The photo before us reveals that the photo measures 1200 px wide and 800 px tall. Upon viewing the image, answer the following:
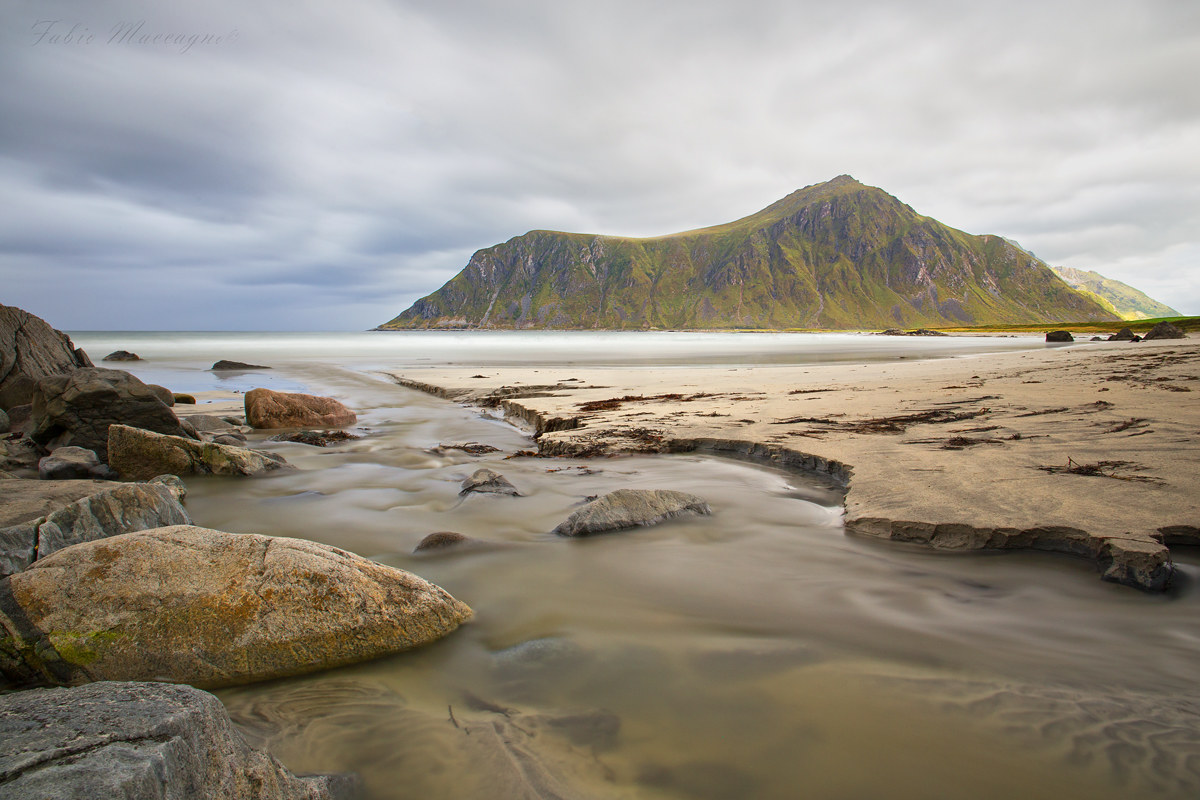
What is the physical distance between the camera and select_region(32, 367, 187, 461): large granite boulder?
9.16m

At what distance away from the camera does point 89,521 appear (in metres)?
4.65

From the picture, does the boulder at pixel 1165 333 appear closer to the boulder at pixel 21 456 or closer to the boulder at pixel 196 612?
the boulder at pixel 196 612

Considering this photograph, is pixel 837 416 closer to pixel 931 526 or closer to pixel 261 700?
pixel 931 526

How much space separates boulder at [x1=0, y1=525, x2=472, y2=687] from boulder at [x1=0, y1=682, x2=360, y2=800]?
4.27ft

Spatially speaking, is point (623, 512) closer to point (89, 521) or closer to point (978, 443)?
point (89, 521)

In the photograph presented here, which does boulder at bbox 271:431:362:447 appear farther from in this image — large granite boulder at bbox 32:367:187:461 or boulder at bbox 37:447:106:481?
boulder at bbox 37:447:106:481

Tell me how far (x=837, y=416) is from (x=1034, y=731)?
7.92 meters

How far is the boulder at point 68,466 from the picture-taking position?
7816 mm

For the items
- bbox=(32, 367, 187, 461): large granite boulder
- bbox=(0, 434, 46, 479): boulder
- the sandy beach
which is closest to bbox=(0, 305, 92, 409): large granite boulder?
bbox=(0, 434, 46, 479): boulder

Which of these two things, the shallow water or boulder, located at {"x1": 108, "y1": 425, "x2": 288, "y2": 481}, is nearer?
the shallow water

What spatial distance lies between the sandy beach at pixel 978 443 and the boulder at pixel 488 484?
7.25ft

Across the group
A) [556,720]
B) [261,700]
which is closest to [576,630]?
[556,720]

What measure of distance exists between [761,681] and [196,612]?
Result: 11.2 ft

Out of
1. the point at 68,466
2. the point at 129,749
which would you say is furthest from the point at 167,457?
the point at 129,749
